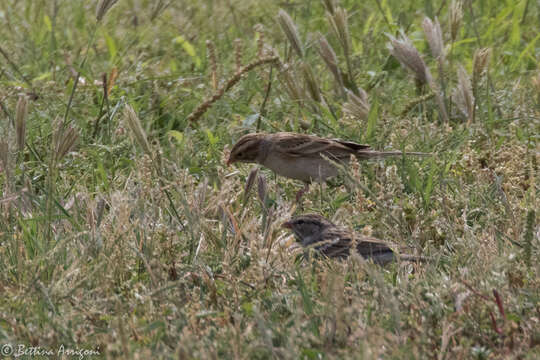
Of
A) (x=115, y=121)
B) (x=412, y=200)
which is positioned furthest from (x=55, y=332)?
(x=115, y=121)

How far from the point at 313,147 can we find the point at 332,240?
A: 1.76 meters

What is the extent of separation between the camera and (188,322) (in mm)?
3492

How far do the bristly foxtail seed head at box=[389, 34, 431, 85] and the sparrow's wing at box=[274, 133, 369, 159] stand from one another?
119 cm

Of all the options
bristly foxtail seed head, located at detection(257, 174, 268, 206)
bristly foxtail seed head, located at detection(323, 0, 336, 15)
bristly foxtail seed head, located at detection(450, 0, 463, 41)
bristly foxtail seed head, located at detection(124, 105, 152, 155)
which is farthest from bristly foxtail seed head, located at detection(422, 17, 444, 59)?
bristly foxtail seed head, located at detection(124, 105, 152, 155)

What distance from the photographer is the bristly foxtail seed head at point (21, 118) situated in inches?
179

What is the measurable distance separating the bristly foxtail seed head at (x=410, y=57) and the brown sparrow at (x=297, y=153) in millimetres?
1119

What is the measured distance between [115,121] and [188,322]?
3728mm

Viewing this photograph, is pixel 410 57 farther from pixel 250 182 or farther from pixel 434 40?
pixel 250 182

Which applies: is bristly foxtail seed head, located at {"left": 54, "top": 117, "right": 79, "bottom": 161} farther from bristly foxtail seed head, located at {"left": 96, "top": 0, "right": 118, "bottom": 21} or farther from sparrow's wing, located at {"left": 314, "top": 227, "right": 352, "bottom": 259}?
sparrow's wing, located at {"left": 314, "top": 227, "right": 352, "bottom": 259}

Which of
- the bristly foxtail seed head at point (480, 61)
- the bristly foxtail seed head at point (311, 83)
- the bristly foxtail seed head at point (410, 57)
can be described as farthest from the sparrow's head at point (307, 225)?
the bristly foxtail seed head at point (410, 57)

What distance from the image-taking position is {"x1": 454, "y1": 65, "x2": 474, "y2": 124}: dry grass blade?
651 cm

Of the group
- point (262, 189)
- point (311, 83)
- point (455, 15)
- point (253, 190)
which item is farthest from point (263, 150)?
point (455, 15)

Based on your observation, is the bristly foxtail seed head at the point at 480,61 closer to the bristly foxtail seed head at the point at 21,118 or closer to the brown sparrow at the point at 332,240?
the brown sparrow at the point at 332,240

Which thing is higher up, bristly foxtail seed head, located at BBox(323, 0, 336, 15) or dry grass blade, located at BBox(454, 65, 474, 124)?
bristly foxtail seed head, located at BBox(323, 0, 336, 15)
